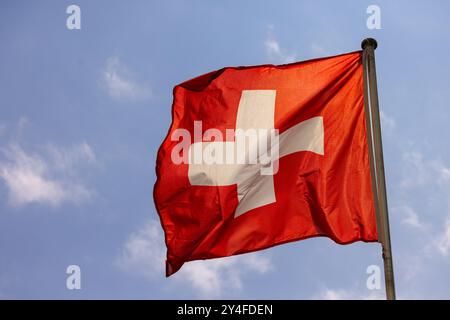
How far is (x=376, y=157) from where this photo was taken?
10.1 meters

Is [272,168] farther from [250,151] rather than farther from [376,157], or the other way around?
[376,157]

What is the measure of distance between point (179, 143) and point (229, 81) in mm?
1500

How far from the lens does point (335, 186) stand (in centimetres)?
1073

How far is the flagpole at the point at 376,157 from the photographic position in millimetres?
9531

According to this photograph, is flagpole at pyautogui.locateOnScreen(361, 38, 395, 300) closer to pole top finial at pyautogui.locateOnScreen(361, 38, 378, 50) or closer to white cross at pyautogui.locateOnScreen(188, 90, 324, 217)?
pole top finial at pyautogui.locateOnScreen(361, 38, 378, 50)

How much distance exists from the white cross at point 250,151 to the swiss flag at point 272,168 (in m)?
0.02

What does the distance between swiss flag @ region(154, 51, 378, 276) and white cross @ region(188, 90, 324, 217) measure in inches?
0.7

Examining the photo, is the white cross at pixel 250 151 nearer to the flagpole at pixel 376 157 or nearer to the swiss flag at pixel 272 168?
the swiss flag at pixel 272 168

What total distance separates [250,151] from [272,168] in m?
0.50

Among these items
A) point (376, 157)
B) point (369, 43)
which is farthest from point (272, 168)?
point (369, 43)

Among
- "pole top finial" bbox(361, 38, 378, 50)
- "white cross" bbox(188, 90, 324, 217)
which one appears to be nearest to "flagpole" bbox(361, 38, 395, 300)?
"pole top finial" bbox(361, 38, 378, 50)

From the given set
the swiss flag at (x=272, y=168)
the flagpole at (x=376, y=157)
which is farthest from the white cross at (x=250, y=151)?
the flagpole at (x=376, y=157)
